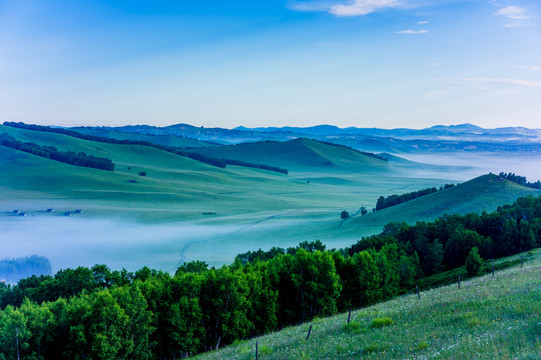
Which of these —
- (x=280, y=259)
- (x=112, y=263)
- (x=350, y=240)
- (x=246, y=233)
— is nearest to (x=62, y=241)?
(x=112, y=263)

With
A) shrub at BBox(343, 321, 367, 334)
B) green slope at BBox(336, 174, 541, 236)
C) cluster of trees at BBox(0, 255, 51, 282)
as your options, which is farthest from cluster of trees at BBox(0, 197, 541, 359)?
green slope at BBox(336, 174, 541, 236)

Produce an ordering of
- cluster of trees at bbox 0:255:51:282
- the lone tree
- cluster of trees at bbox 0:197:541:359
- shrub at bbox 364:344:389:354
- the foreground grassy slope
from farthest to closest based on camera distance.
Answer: cluster of trees at bbox 0:255:51:282
the lone tree
cluster of trees at bbox 0:197:541:359
shrub at bbox 364:344:389:354
the foreground grassy slope

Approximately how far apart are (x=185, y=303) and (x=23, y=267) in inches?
4647

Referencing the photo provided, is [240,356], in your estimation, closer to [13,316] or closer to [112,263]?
[13,316]

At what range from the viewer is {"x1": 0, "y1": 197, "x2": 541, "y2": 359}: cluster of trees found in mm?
39875

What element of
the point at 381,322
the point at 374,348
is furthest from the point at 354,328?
the point at 374,348

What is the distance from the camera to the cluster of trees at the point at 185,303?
131ft

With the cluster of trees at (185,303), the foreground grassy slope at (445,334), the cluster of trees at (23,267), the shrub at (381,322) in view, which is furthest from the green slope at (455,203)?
the shrub at (381,322)

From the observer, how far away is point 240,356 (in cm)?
2430

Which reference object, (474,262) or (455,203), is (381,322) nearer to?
(474,262)

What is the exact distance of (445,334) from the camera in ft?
59.3

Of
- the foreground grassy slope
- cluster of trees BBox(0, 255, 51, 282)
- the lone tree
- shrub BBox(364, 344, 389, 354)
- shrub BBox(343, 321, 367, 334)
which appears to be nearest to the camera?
the foreground grassy slope

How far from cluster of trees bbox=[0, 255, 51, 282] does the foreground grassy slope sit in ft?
439

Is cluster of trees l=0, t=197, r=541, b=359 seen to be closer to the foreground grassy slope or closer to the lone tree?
the lone tree
